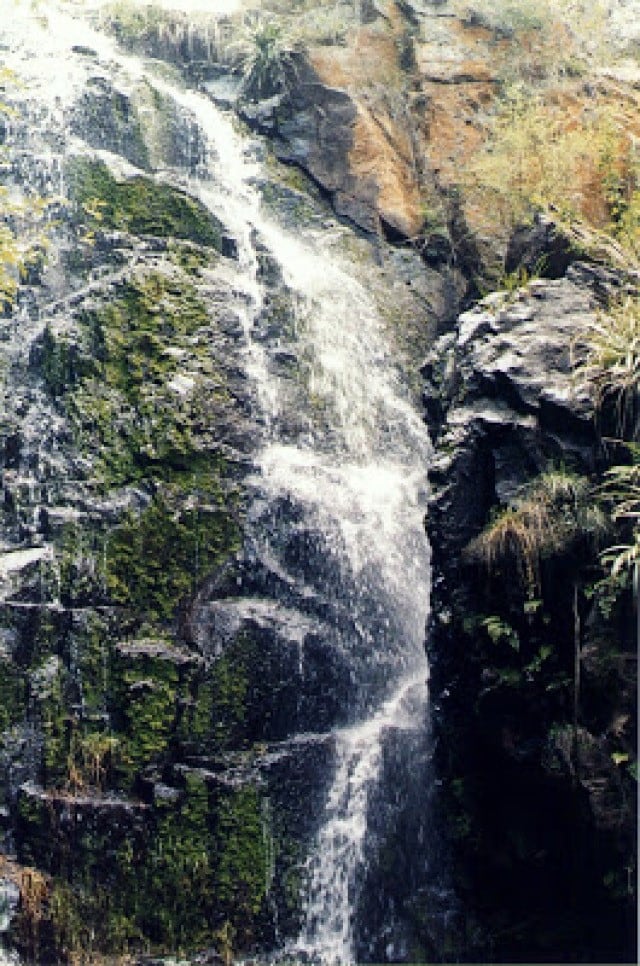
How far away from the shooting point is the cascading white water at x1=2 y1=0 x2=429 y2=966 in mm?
8258

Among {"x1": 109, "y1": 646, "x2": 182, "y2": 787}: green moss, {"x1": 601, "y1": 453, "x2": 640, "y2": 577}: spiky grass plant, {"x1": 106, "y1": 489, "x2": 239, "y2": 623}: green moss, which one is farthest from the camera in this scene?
{"x1": 106, "y1": 489, "x2": 239, "y2": 623}: green moss

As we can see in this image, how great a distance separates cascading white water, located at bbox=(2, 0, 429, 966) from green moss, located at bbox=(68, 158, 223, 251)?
446 mm

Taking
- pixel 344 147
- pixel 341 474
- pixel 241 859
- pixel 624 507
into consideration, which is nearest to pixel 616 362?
pixel 624 507

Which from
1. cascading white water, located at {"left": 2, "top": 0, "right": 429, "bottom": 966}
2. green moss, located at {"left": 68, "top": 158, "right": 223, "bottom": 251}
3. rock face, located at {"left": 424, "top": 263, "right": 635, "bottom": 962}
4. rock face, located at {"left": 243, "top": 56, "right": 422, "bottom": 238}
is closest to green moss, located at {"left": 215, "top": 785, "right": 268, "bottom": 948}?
cascading white water, located at {"left": 2, "top": 0, "right": 429, "bottom": 966}

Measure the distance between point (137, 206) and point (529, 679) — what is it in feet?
24.5

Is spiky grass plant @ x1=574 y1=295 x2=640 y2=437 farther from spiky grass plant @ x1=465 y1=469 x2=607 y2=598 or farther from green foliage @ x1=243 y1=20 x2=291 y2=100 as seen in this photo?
green foliage @ x1=243 y1=20 x2=291 y2=100

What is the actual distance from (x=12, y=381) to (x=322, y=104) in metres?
7.00

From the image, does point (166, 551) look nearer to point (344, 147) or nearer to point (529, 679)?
point (529, 679)

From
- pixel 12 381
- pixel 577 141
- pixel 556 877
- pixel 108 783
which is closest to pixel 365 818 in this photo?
pixel 556 877

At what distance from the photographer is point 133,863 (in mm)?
7867

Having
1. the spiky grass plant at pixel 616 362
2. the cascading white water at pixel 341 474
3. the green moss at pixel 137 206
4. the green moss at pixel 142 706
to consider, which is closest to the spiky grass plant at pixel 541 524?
the spiky grass plant at pixel 616 362

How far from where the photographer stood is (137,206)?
1134cm

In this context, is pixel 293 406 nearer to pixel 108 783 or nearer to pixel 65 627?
pixel 65 627

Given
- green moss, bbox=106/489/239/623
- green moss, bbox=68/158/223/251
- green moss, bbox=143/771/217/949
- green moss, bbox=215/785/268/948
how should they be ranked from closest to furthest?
1. green moss, bbox=143/771/217/949
2. green moss, bbox=215/785/268/948
3. green moss, bbox=106/489/239/623
4. green moss, bbox=68/158/223/251
